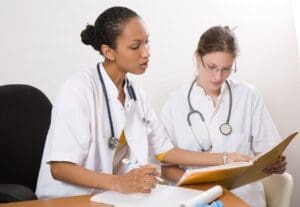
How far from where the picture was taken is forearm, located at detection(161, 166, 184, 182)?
184 cm

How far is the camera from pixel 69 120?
4.63 ft

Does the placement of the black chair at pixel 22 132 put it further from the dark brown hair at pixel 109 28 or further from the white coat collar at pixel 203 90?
the white coat collar at pixel 203 90

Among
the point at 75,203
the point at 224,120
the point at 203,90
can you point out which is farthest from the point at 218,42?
the point at 75,203

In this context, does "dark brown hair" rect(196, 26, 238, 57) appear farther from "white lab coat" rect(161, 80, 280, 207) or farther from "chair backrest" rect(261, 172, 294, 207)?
"chair backrest" rect(261, 172, 294, 207)

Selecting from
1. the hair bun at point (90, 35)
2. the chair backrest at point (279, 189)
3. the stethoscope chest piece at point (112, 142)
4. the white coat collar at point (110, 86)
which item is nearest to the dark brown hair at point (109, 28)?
the hair bun at point (90, 35)

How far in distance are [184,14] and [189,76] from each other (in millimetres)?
336

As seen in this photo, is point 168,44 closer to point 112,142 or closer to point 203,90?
point 203,90

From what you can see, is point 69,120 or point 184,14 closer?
point 69,120

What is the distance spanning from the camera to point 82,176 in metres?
1.34

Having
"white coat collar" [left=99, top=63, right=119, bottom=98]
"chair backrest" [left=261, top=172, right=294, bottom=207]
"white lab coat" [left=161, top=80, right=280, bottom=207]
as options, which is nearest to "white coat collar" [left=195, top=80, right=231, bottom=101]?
"white lab coat" [left=161, top=80, right=280, bottom=207]

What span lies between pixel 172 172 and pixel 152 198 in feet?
2.18

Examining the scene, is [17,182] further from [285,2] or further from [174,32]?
[285,2]

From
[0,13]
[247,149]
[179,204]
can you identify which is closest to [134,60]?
[179,204]

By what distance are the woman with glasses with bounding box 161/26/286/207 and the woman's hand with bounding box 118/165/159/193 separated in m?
0.64
